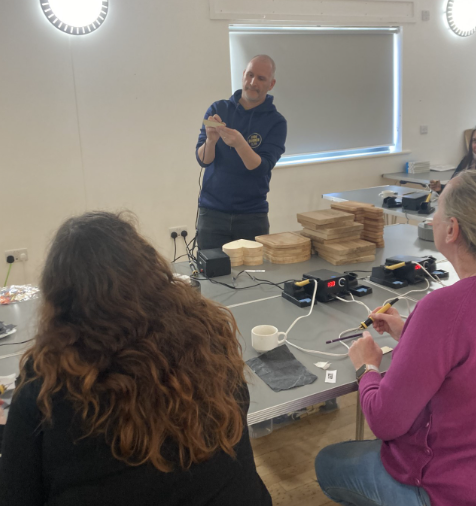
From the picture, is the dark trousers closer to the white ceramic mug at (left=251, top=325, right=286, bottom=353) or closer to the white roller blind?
the white ceramic mug at (left=251, top=325, right=286, bottom=353)

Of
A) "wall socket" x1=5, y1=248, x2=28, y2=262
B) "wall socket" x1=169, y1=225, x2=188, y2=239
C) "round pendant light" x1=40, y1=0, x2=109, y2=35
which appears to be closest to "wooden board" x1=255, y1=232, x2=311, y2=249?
"wall socket" x1=169, y1=225, x2=188, y2=239

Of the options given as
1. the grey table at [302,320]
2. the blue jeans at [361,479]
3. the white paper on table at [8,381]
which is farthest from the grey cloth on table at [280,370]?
the white paper on table at [8,381]

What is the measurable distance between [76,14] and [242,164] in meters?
1.83

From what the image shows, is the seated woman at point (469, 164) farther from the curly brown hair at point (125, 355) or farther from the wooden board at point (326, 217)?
the curly brown hair at point (125, 355)

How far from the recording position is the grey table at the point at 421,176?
14.4ft

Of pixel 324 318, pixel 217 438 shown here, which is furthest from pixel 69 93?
pixel 217 438

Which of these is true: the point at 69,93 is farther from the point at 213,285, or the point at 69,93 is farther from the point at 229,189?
the point at 213,285

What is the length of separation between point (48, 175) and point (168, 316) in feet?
9.73

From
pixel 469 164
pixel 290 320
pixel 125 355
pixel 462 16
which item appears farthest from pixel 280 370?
pixel 462 16

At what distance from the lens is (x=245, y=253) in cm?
229

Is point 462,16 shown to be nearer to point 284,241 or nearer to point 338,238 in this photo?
point 338,238

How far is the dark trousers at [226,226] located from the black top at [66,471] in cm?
188

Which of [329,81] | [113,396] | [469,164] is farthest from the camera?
[329,81]

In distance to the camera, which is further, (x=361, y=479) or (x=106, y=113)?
(x=106, y=113)
